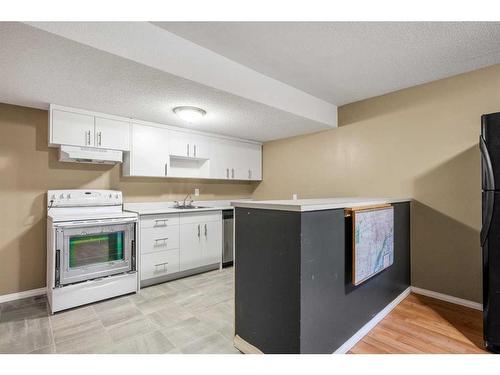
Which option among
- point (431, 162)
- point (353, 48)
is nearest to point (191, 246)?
point (353, 48)

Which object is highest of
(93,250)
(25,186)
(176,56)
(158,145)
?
(176,56)

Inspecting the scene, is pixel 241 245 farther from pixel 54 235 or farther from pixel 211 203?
pixel 211 203

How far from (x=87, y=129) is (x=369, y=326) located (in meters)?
3.38

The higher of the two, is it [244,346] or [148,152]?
[148,152]

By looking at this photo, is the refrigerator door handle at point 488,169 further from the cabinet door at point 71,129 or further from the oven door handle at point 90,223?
the cabinet door at point 71,129

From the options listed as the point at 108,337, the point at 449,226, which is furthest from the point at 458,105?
the point at 108,337

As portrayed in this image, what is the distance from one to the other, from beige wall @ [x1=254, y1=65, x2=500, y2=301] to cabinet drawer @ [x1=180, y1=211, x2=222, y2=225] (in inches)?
68.9

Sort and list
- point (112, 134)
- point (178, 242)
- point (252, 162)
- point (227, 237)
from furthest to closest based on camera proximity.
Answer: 1. point (252, 162)
2. point (227, 237)
3. point (178, 242)
4. point (112, 134)

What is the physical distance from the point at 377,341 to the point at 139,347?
5.82ft

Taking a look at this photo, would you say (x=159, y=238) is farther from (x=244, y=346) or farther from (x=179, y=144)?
(x=244, y=346)

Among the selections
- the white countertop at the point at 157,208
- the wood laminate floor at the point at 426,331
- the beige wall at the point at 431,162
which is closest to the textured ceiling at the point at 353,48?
the beige wall at the point at 431,162

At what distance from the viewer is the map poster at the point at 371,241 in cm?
171

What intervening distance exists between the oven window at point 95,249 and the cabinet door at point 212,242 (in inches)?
43.9

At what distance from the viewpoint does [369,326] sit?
2.04 m
